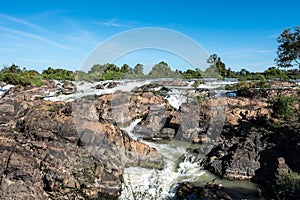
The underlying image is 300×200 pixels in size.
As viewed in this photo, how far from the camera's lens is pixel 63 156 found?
25.7ft

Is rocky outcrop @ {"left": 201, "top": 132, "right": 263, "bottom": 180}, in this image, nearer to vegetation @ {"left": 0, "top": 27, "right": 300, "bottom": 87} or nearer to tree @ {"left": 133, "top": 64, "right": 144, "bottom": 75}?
vegetation @ {"left": 0, "top": 27, "right": 300, "bottom": 87}

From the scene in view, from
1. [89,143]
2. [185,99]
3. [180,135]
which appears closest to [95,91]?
[185,99]

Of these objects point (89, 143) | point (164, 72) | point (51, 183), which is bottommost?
point (51, 183)

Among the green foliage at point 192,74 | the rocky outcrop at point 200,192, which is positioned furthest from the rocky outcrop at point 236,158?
the green foliage at point 192,74

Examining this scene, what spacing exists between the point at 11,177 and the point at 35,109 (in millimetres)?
3815

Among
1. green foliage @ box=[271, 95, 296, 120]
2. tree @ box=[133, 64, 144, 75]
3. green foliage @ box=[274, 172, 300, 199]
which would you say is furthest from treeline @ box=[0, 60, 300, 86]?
green foliage @ box=[274, 172, 300, 199]

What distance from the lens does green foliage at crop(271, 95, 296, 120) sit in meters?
13.7

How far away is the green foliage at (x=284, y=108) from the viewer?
45.0 feet

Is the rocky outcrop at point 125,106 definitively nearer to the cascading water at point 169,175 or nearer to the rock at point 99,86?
the cascading water at point 169,175

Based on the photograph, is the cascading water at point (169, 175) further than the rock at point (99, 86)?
No

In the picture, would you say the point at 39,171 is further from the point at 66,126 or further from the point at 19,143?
the point at 66,126

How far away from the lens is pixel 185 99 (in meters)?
19.5

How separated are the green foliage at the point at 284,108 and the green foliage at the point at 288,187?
6.33 meters

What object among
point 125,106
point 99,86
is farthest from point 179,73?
point 125,106
